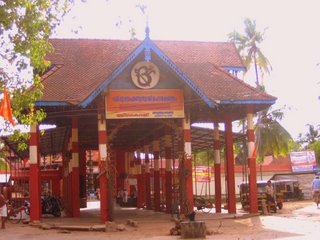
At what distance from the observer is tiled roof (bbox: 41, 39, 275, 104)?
21228 millimetres

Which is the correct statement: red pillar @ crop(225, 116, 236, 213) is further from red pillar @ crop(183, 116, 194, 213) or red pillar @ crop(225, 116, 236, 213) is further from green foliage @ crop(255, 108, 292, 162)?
green foliage @ crop(255, 108, 292, 162)

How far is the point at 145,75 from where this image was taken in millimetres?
20391

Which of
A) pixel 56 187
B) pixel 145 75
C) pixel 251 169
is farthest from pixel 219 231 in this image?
pixel 56 187

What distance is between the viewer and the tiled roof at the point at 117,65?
21228 millimetres

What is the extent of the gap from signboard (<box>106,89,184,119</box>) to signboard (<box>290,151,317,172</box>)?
26.8 metres

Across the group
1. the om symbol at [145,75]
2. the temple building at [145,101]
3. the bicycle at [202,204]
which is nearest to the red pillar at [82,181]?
the temple building at [145,101]

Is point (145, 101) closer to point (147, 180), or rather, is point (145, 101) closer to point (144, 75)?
point (144, 75)

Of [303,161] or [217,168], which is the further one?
[303,161]

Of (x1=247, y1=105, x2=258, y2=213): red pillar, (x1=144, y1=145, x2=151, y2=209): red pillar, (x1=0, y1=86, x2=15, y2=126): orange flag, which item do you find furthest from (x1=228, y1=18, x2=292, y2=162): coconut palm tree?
(x1=0, y1=86, x2=15, y2=126): orange flag

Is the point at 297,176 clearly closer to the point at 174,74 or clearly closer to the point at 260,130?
the point at 260,130

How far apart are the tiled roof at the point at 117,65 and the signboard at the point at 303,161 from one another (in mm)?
20504

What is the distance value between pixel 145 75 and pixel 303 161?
28024mm

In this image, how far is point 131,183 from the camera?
133ft

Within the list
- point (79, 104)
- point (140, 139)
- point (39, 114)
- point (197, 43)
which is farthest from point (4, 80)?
point (140, 139)
